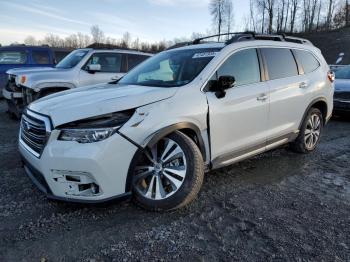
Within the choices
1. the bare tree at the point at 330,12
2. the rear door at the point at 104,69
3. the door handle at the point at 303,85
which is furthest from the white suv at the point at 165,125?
the bare tree at the point at 330,12

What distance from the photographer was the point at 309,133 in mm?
5516

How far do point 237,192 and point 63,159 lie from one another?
2.04 meters

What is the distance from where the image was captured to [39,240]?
9.51 feet

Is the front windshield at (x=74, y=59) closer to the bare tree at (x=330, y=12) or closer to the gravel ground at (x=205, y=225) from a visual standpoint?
the gravel ground at (x=205, y=225)

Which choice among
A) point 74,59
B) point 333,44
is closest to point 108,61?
point 74,59

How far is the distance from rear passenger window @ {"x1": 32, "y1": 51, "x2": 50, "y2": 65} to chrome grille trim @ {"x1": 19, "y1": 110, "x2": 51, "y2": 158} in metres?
9.36

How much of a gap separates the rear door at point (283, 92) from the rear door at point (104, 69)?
4.33 meters

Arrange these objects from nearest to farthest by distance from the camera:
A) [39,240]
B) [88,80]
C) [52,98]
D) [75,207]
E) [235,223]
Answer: [39,240]
[235,223]
[75,207]
[52,98]
[88,80]

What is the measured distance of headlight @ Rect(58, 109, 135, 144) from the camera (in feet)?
9.87

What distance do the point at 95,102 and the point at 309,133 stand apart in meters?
3.78

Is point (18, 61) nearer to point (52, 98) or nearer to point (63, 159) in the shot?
point (52, 98)

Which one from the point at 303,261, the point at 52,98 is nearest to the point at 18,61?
the point at 52,98

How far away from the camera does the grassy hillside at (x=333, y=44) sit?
118 feet

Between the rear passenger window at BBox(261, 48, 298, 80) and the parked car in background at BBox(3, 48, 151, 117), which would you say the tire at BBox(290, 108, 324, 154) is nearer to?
the rear passenger window at BBox(261, 48, 298, 80)
